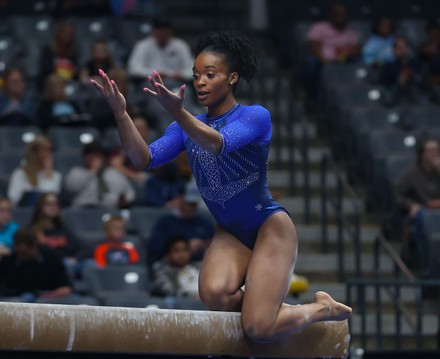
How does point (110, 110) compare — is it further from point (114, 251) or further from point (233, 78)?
point (233, 78)

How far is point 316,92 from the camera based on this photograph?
1277 centimetres

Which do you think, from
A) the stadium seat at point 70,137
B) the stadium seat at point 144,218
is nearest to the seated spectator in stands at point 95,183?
the stadium seat at point 144,218

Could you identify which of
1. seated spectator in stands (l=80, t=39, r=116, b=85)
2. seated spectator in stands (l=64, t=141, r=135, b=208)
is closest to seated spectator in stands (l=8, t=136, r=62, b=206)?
seated spectator in stands (l=64, t=141, r=135, b=208)

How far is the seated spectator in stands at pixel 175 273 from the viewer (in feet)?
29.4

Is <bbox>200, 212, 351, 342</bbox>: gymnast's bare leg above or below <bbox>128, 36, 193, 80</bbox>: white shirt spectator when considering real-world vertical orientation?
below

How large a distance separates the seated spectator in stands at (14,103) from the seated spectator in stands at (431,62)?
13.3 feet

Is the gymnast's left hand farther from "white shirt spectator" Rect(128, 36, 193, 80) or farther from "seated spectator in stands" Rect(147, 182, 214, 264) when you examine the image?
"white shirt spectator" Rect(128, 36, 193, 80)

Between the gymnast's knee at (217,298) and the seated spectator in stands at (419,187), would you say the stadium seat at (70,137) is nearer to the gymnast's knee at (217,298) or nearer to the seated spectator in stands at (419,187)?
the seated spectator in stands at (419,187)

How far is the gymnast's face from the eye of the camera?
18.3 feet

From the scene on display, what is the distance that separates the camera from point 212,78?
18.3 feet

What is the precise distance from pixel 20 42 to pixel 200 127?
24.4ft

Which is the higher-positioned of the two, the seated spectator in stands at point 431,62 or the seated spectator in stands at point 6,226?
the seated spectator in stands at point 431,62

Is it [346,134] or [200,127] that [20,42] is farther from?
[200,127]

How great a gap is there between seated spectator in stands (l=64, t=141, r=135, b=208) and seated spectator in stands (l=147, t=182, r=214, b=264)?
25.3 inches
